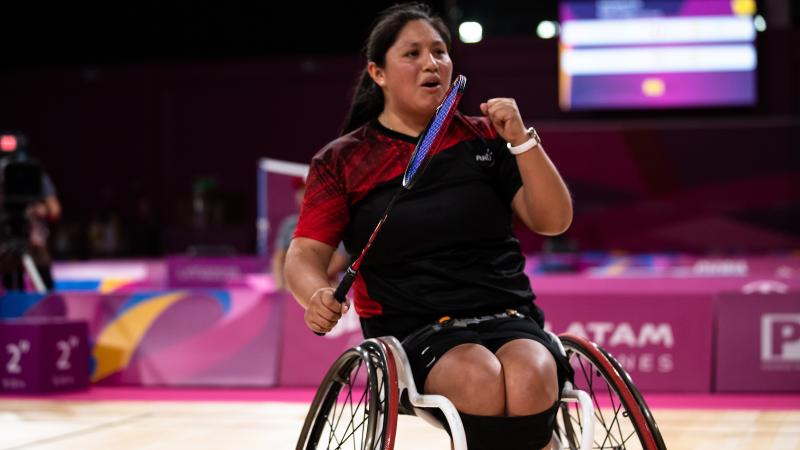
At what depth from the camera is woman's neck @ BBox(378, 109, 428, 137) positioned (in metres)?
2.84

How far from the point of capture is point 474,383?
7.80ft

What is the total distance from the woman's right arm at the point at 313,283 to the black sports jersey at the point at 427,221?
41mm

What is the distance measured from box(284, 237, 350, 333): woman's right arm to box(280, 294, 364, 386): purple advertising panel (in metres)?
3.32

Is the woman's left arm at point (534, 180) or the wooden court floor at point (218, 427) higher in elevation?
the woman's left arm at point (534, 180)

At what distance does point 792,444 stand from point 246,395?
2.97 metres

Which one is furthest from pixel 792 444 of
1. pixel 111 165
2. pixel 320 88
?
pixel 111 165

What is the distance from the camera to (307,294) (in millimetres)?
2594

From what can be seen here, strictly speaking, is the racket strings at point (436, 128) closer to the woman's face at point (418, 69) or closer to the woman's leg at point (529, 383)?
the woman's face at point (418, 69)

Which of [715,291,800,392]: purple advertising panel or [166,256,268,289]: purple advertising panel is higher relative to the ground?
[715,291,800,392]: purple advertising panel

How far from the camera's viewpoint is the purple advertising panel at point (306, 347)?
603cm

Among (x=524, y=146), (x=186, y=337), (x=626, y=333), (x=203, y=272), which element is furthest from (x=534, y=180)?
(x=203, y=272)

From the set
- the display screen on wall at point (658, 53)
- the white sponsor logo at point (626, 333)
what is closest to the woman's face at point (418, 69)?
the white sponsor logo at point (626, 333)

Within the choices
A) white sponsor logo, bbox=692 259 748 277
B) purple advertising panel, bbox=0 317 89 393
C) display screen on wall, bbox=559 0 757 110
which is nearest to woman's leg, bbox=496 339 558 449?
purple advertising panel, bbox=0 317 89 393

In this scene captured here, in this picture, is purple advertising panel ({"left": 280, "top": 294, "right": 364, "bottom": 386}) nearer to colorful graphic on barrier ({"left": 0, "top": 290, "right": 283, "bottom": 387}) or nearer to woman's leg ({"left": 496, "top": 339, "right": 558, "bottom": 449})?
colorful graphic on barrier ({"left": 0, "top": 290, "right": 283, "bottom": 387})
